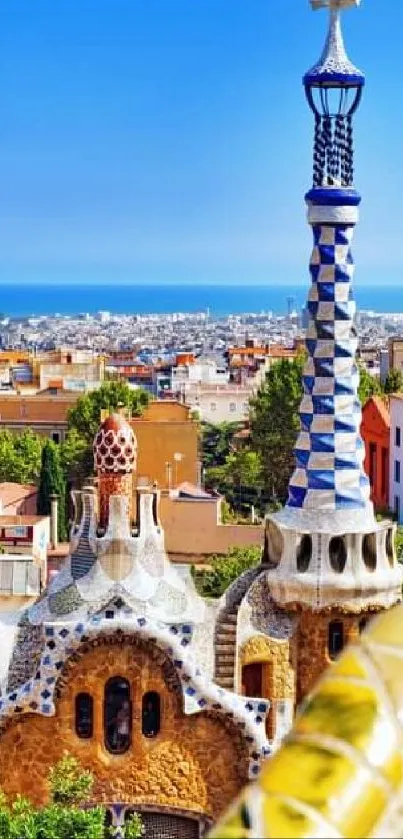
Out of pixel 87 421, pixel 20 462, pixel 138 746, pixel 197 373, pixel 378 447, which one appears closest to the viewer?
pixel 138 746

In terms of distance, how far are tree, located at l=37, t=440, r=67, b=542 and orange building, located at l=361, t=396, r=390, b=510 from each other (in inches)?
256

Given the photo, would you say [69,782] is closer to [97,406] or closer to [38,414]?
[97,406]

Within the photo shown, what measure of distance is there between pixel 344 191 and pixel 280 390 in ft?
85.3

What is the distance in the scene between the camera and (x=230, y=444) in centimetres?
5056

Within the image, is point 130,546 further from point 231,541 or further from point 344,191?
point 231,541

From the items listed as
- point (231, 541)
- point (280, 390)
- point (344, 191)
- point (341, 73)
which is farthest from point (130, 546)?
point (280, 390)

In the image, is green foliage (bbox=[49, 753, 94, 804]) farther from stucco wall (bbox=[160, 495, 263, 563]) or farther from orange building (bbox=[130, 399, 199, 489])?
orange building (bbox=[130, 399, 199, 489])

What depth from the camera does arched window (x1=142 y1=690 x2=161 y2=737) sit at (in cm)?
1032

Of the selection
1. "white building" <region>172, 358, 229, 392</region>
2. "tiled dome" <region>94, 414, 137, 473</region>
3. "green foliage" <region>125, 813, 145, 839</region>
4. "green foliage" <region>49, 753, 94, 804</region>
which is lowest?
"green foliage" <region>125, 813, 145, 839</region>

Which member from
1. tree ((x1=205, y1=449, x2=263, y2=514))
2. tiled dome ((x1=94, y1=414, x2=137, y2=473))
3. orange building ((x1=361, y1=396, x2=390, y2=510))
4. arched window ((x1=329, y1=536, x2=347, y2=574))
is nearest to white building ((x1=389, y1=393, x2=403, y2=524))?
orange building ((x1=361, y1=396, x2=390, y2=510))

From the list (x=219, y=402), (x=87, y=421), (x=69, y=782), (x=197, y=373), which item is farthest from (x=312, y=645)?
(x=197, y=373)

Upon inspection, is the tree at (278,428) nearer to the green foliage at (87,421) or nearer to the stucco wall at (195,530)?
the green foliage at (87,421)

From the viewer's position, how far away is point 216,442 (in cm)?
5303

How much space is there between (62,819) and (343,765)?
5.90 meters
